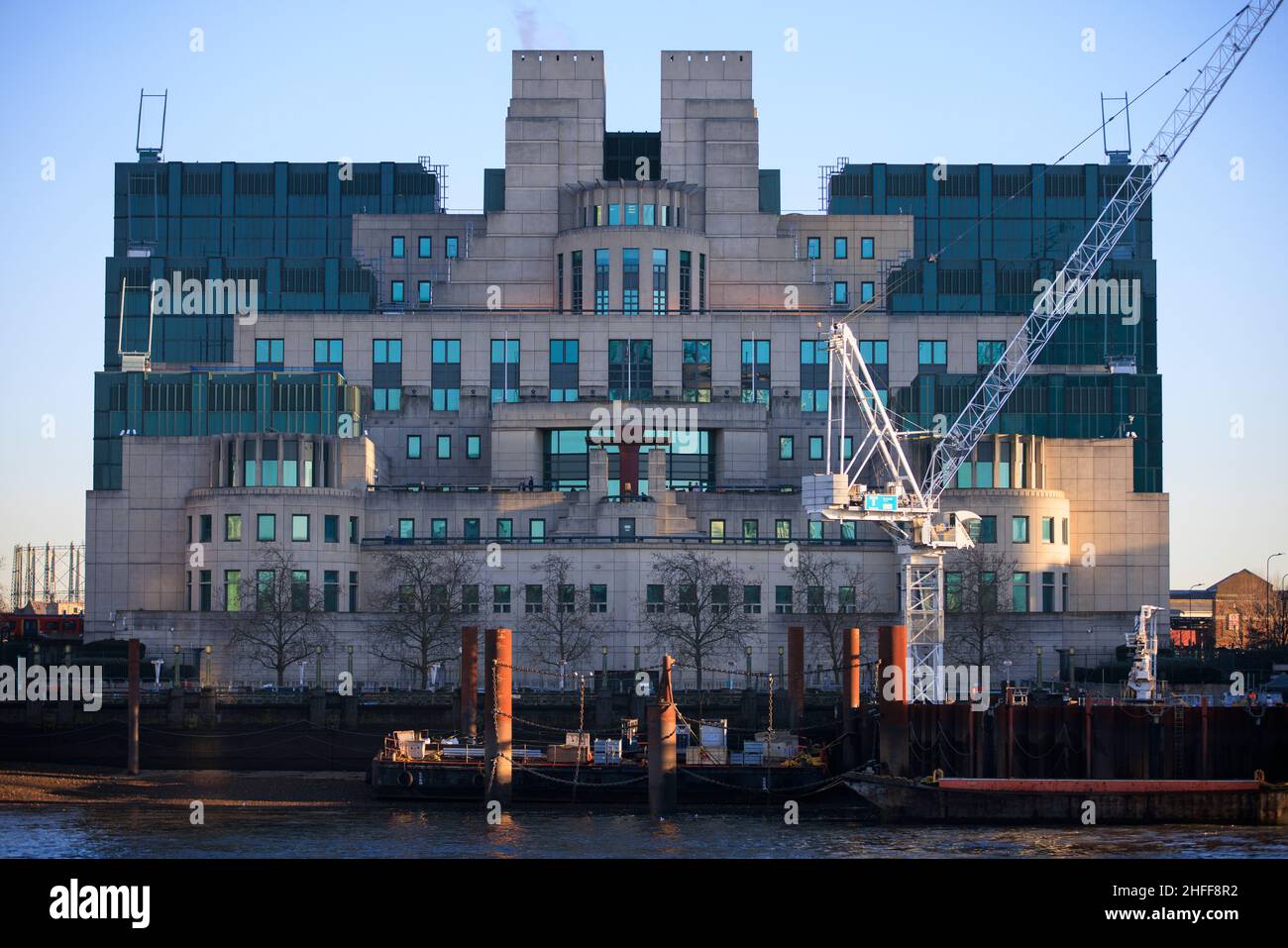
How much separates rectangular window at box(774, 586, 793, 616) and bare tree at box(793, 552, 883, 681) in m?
0.86

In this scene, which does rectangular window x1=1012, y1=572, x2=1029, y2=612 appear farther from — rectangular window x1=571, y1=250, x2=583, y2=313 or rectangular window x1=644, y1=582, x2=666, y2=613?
rectangular window x1=571, y1=250, x2=583, y2=313

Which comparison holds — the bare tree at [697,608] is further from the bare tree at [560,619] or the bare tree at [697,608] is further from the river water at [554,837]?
the river water at [554,837]

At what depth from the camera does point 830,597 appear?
429 ft

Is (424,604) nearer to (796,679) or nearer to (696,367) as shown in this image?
(796,679)

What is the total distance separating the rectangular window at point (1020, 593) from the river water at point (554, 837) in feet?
186

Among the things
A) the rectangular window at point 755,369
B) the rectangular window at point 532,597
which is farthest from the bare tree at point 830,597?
the rectangular window at point 755,369

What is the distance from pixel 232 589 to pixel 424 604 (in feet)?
53.0

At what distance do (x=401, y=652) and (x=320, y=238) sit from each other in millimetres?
74227

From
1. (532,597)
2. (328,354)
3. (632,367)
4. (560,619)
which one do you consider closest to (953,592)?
(560,619)

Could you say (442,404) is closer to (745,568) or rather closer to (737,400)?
(737,400)

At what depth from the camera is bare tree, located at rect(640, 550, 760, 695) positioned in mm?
123125

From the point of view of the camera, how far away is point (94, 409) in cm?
16262

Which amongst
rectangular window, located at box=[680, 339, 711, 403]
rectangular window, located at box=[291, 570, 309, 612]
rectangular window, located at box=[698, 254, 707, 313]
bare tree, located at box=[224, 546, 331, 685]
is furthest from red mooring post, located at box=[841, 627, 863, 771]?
rectangular window, located at box=[698, 254, 707, 313]
